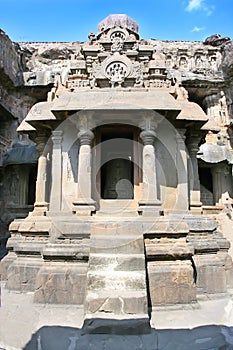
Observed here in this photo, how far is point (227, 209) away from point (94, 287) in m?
12.2

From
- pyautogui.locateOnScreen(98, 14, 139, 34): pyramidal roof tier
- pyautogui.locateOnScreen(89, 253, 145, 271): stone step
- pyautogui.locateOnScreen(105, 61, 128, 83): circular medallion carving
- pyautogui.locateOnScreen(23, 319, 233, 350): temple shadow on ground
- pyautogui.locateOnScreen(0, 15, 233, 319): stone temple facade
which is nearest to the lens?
pyautogui.locateOnScreen(23, 319, 233, 350): temple shadow on ground

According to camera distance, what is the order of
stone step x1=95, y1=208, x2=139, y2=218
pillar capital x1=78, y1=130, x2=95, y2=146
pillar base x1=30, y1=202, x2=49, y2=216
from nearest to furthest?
stone step x1=95, y1=208, x2=139, y2=218, pillar capital x1=78, y1=130, x2=95, y2=146, pillar base x1=30, y1=202, x2=49, y2=216

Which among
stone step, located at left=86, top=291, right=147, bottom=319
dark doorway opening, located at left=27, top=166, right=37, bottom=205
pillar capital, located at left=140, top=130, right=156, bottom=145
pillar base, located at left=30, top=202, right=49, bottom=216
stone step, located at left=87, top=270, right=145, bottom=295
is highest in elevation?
dark doorway opening, located at left=27, top=166, right=37, bottom=205

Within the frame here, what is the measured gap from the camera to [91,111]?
5.48 meters

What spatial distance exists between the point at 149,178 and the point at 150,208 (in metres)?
0.59

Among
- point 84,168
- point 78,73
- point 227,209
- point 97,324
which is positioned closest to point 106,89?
point 78,73

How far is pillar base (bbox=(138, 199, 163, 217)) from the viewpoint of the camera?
5234 mm

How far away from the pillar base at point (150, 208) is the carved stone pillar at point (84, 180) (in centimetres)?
92

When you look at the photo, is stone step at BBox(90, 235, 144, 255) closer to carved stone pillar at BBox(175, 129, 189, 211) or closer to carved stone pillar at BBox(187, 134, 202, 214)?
carved stone pillar at BBox(175, 129, 189, 211)

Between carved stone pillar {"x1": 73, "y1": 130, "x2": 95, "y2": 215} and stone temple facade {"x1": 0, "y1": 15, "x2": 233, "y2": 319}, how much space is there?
0.02m

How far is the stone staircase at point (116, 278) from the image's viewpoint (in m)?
3.47

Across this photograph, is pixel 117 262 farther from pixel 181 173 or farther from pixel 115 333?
pixel 181 173

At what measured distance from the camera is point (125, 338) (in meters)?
3.19

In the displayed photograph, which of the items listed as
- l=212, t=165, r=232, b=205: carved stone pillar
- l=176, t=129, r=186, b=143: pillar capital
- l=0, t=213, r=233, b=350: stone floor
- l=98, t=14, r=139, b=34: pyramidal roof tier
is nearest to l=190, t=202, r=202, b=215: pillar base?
l=176, t=129, r=186, b=143: pillar capital
